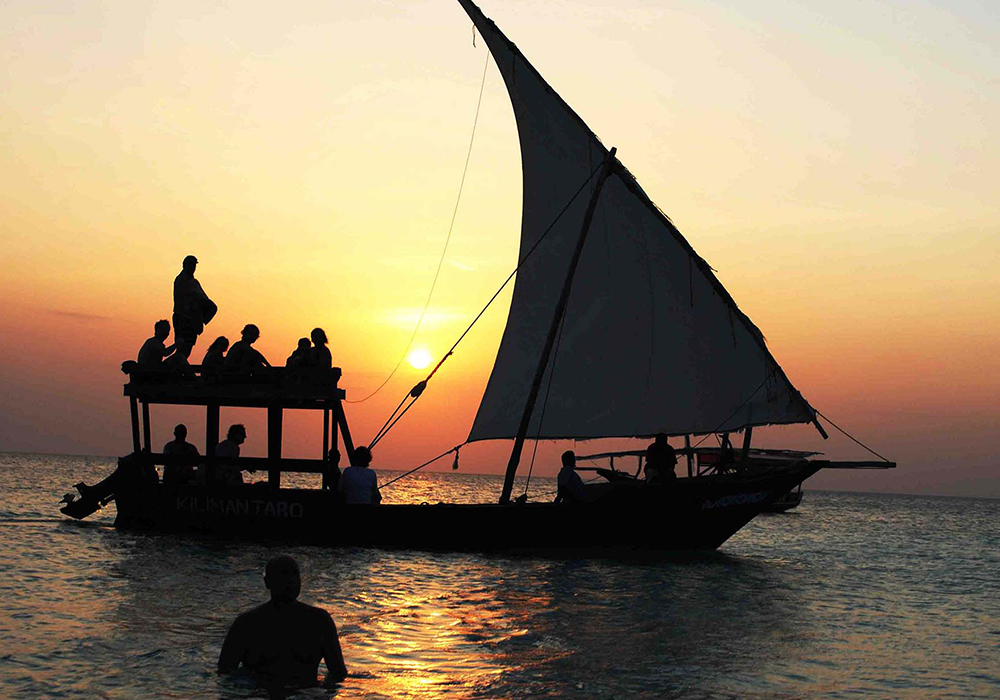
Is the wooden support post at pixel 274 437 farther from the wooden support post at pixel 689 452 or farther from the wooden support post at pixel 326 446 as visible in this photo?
the wooden support post at pixel 689 452

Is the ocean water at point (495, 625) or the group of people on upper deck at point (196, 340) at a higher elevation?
the group of people on upper deck at point (196, 340)

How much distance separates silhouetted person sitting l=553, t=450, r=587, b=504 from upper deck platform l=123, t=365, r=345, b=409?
5278 millimetres

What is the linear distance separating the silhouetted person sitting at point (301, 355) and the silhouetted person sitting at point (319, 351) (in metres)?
0.11

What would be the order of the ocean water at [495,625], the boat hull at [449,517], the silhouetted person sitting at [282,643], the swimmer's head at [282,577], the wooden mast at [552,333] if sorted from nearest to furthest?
the swimmer's head at [282,577] → the silhouetted person sitting at [282,643] → the ocean water at [495,625] → the boat hull at [449,517] → the wooden mast at [552,333]

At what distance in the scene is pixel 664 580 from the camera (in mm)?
21000

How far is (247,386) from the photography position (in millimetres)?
22219

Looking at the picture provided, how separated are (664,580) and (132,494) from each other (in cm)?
1190

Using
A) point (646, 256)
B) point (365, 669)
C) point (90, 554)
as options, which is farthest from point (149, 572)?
point (646, 256)

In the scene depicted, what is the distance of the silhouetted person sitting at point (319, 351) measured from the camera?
22.2 metres

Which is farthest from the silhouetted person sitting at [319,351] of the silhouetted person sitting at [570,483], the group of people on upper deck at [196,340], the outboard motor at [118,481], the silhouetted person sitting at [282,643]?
the silhouetted person sitting at [282,643]

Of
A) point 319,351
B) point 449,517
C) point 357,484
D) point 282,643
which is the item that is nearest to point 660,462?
point 449,517

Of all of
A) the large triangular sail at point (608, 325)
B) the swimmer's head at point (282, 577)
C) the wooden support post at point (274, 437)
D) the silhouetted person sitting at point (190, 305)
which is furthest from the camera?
→ the large triangular sail at point (608, 325)

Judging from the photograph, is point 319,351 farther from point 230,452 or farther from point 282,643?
point 282,643

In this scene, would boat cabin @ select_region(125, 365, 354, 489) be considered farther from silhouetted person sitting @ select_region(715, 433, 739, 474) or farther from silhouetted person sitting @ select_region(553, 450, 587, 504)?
silhouetted person sitting @ select_region(715, 433, 739, 474)
